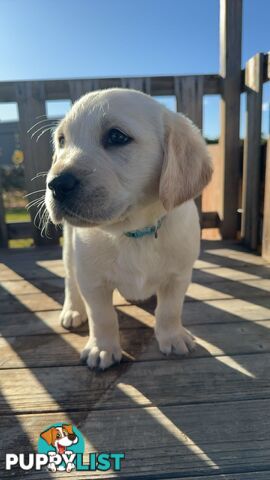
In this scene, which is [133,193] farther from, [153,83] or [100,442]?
[153,83]

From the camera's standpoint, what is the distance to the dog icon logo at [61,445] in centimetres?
122

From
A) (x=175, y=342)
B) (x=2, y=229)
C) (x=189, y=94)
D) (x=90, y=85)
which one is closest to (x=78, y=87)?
(x=90, y=85)

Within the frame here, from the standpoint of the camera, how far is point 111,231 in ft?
5.58

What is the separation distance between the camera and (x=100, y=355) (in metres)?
1.75

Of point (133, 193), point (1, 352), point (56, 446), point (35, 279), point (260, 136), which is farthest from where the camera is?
point (260, 136)

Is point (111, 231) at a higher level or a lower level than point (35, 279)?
higher

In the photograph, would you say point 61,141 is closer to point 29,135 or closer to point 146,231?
point 146,231

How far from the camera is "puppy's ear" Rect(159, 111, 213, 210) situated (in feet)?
4.96

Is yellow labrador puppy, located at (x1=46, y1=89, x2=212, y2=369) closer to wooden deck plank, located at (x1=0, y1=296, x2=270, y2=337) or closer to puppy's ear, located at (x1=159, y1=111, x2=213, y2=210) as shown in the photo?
puppy's ear, located at (x1=159, y1=111, x2=213, y2=210)

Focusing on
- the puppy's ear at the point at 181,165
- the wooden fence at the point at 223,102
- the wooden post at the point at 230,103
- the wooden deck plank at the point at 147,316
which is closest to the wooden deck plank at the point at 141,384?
the wooden deck plank at the point at 147,316

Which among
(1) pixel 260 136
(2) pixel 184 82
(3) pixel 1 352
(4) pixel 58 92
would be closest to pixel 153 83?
(2) pixel 184 82

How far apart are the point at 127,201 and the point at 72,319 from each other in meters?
0.98

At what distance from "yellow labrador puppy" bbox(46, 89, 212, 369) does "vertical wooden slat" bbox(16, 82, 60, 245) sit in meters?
1.93

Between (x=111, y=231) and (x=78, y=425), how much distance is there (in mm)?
827
